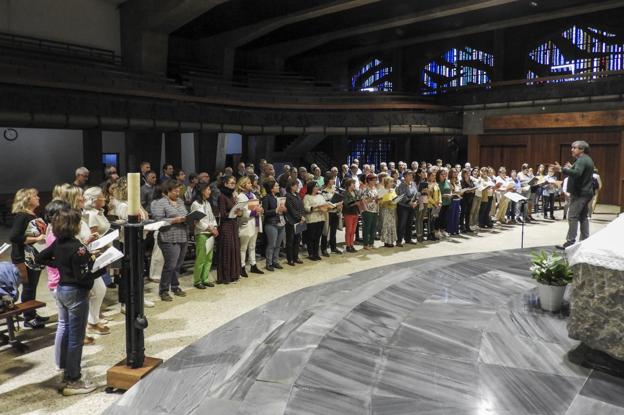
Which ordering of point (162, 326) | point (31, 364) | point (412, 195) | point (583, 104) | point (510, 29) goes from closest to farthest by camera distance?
point (31, 364), point (162, 326), point (412, 195), point (583, 104), point (510, 29)

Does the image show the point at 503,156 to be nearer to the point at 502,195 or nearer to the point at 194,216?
the point at 502,195

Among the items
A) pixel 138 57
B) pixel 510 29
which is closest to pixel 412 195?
pixel 138 57

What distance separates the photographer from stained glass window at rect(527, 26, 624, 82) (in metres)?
19.1

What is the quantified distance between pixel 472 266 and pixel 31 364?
468 cm

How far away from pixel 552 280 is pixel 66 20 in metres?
17.8

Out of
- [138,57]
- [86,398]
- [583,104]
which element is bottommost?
[86,398]

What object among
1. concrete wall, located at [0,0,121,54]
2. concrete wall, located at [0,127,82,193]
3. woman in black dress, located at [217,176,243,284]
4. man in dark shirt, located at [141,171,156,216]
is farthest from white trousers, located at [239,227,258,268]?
concrete wall, located at [0,0,121,54]

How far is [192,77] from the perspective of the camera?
18.9 m

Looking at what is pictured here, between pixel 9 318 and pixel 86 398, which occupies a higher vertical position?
pixel 9 318

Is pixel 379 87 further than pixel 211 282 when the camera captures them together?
Yes

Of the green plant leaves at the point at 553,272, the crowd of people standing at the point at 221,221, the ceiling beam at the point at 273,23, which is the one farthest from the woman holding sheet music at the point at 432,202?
the ceiling beam at the point at 273,23

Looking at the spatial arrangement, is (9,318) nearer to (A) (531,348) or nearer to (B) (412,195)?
(A) (531,348)

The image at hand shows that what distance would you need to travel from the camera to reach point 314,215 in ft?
30.0

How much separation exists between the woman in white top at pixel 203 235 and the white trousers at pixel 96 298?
1928 millimetres
